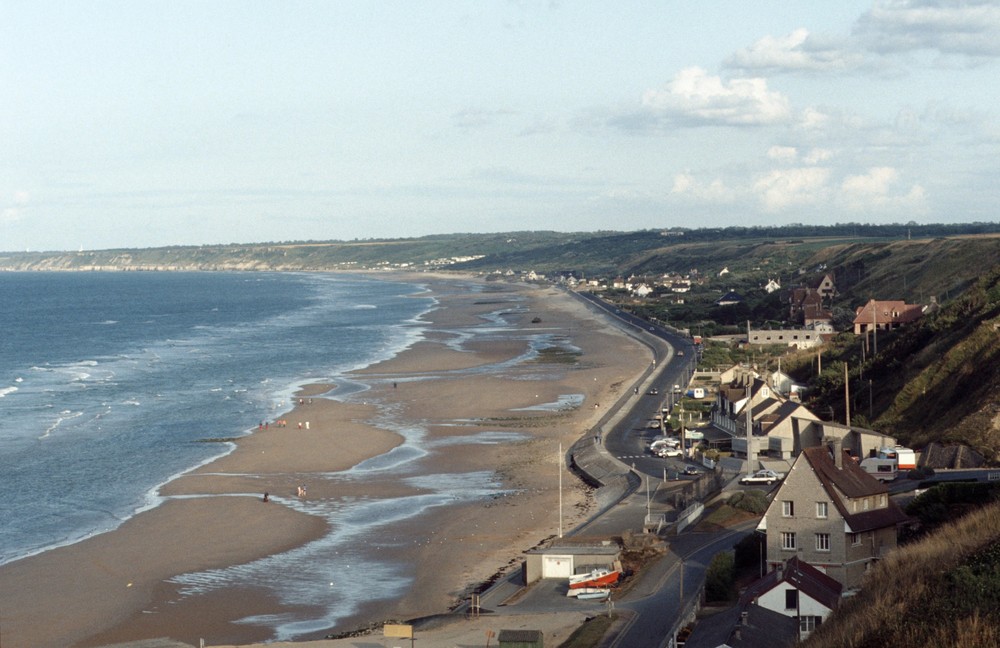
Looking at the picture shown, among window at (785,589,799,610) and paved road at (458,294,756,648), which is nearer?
window at (785,589,799,610)

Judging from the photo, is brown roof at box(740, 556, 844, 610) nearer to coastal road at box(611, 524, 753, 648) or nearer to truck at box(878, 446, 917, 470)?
coastal road at box(611, 524, 753, 648)

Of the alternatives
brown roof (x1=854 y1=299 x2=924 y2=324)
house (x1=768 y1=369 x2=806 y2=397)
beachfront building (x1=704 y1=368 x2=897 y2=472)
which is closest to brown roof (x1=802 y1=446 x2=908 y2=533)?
beachfront building (x1=704 y1=368 x2=897 y2=472)

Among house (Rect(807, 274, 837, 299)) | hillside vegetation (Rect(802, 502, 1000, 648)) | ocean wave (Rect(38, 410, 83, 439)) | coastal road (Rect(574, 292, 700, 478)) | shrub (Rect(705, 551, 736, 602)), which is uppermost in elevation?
hillside vegetation (Rect(802, 502, 1000, 648))

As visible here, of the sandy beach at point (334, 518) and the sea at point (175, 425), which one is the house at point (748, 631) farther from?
the sea at point (175, 425)

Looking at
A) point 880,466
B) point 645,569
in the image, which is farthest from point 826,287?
point 645,569

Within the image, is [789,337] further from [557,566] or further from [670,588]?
[670,588]

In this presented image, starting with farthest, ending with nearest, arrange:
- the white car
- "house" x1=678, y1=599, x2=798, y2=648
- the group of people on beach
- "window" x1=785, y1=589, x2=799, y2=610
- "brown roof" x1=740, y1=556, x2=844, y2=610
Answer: the group of people on beach < the white car < "window" x1=785, y1=589, x2=799, y2=610 < "brown roof" x1=740, y1=556, x2=844, y2=610 < "house" x1=678, y1=599, x2=798, y2=648
